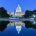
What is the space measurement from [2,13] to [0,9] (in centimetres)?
49

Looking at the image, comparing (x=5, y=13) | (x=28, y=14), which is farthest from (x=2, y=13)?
(x=28, y=14)

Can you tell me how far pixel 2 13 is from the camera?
1705 cm

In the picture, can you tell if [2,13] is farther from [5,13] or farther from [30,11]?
[30,11]

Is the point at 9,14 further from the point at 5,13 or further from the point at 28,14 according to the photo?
the point at 28,14

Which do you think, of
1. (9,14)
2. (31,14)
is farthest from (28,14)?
(9,14)

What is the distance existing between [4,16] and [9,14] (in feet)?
2.12

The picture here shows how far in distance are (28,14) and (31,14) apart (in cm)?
33

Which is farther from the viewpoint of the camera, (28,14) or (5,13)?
(5,13)

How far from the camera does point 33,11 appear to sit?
14938 millimetres

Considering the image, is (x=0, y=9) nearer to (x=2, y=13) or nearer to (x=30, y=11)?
(x=2, y=13)

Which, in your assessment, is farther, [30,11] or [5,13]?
[5,13]

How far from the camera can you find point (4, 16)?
16.3 m

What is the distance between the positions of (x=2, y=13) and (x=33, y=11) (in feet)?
12.6

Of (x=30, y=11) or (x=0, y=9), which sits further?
(x=0, y=9)
